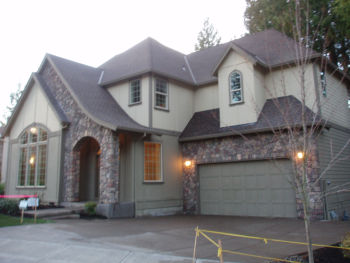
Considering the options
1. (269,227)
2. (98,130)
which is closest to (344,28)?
(269,227)

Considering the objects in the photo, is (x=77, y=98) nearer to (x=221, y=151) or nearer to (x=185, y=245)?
(x=221, y=151)

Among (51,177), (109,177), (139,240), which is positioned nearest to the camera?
(139,240)

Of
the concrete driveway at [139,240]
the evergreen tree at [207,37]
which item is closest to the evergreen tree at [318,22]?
the concrete driveway at [139,240]

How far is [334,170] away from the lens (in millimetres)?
12266

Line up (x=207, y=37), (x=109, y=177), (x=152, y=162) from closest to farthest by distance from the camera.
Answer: (x=109, y=177) → (x=152, y=162) → (x=207, y=37)

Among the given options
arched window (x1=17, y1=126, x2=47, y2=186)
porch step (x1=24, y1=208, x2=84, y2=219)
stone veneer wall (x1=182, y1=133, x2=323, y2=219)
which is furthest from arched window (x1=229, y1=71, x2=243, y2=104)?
arched window (x1=17, y1=126, x2=47, y2=186)

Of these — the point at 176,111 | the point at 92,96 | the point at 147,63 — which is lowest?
the point at 176,111

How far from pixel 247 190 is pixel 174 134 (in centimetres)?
406

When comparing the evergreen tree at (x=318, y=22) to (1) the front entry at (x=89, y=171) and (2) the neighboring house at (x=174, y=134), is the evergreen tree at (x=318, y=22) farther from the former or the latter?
(1) the front entry at (x=89, y=171)

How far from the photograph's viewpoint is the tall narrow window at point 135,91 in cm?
1475

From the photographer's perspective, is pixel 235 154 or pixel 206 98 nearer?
pixel 235 154

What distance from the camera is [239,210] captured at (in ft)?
42.4

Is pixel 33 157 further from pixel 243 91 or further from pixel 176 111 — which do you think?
pixel 243 91

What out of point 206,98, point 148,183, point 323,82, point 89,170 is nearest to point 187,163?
point 148,183
